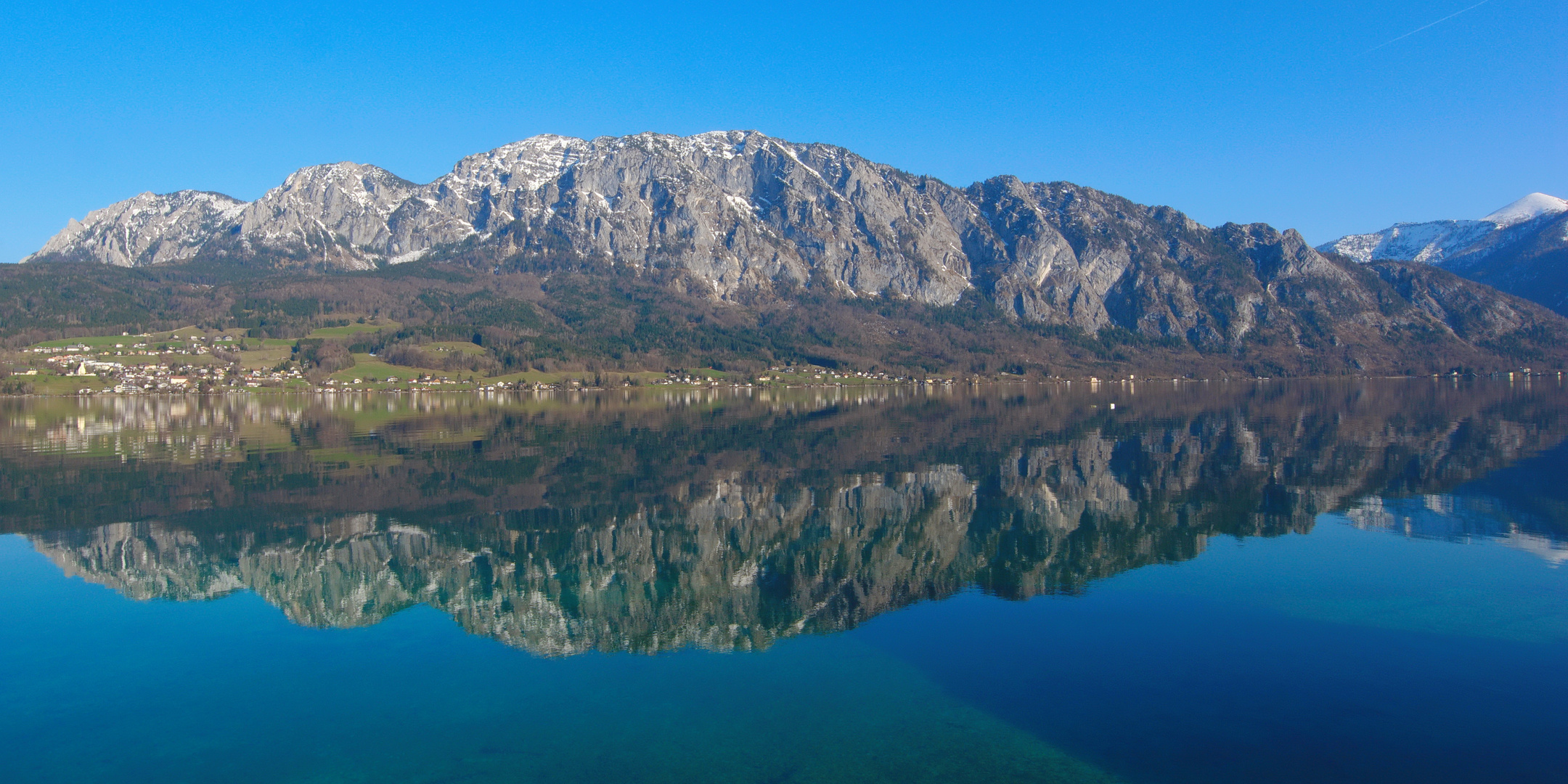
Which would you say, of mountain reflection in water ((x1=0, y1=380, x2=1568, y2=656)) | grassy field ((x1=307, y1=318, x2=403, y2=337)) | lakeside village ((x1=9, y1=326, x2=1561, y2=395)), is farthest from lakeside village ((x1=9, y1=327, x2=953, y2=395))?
mountain reflection in water ((x1=0, y1=380, x2=1568, y2=656))

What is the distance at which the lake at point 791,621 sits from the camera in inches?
482

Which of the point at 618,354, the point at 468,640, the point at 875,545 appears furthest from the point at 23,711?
the point at 618,354

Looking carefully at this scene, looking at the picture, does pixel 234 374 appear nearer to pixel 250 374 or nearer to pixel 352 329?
pixel 250 374

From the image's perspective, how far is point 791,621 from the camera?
18156mm

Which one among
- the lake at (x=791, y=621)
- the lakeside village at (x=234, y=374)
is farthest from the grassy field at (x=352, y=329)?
the lake at (x=791, y=621)

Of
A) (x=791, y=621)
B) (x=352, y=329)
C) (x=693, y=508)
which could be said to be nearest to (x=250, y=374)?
(x=352, y=329)

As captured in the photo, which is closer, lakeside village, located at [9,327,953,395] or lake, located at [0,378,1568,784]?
lake, located at [0,378,1568,784]

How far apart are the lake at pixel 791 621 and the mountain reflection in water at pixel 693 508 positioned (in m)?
0.21

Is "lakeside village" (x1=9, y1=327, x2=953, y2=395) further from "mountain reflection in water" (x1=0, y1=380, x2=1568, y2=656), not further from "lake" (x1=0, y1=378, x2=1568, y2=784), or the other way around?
"lake" (x1=0, y1=378, x2=1568, y2=784)

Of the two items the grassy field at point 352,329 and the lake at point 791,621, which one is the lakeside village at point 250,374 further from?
the lake at point 791,621

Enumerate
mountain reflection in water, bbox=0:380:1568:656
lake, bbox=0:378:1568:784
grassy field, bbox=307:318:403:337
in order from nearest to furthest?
lake, bbox=0:378:1568:784
mountain reflection in water, bbox=0:380:1568:656
grassy field, bbox=307:318:403:337

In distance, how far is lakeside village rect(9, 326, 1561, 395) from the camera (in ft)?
413

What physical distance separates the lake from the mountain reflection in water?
215 mm

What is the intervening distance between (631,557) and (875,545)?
7228mm
